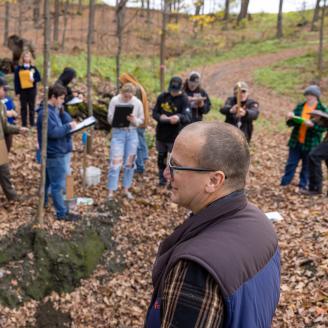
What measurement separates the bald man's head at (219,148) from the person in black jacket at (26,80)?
8.63 meters

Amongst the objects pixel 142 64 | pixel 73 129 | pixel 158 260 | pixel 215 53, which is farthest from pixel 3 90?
pixel 215 53

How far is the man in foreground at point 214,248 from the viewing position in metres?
1.39

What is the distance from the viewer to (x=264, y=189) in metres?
8.20

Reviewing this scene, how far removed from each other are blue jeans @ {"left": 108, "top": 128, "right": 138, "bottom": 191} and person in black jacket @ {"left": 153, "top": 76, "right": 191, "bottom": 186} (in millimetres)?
714

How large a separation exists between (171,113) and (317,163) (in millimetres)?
2872

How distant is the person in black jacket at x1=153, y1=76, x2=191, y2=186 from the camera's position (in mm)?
7031

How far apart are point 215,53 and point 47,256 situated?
30356 mm

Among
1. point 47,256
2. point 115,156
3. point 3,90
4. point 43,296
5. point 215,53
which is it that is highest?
point 215,53

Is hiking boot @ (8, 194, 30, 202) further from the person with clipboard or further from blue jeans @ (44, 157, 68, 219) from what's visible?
the person with clipboard

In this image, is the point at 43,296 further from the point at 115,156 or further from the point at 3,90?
the point at 3,90

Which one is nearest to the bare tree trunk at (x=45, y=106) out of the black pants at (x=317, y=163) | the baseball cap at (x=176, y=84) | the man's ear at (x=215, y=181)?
the baseball cap at (x=176, y=84)

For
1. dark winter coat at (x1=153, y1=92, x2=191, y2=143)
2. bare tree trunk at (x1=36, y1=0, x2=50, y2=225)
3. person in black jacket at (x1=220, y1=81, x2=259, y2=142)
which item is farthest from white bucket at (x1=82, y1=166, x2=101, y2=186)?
person in black jacket at (x1=220, y1=81, x2=259, y2=142)

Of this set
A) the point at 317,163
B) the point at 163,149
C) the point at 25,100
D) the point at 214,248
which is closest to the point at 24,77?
the point at 25,100

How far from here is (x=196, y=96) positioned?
8.02m
